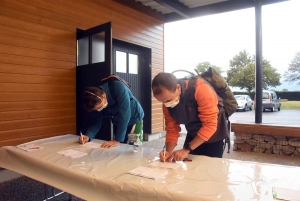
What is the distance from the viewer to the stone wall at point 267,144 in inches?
150

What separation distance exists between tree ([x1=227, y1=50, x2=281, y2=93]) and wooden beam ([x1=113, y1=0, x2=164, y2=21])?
190cm

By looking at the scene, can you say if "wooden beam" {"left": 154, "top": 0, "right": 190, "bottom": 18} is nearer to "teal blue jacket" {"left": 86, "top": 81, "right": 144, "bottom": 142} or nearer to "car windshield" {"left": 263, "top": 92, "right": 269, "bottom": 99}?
"car windshield" {"left": 263, "top": 92, "right": 269, "bottom": 99}

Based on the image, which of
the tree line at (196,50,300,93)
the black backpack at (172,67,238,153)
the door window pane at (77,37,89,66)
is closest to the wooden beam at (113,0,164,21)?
the door window pane at (77,37,89,66)

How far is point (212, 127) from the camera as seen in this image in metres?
1.29

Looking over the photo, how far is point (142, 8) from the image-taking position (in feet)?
15.8

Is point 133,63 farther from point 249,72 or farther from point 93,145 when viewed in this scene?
point 93,145

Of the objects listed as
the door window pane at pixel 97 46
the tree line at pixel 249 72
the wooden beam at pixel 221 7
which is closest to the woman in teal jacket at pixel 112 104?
the door window pane at pixel 97 46

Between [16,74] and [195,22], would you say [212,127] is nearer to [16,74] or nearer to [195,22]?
[16,74]

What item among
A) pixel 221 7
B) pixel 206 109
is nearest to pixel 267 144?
pixel 221 7

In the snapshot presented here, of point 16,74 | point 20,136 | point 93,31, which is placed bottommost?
point 20,136

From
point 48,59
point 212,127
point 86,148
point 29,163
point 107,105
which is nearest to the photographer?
point 212,127

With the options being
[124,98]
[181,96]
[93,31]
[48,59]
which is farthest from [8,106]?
[181,96]

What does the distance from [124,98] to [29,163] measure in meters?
0.79

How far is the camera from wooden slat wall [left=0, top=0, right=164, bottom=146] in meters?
2.77
